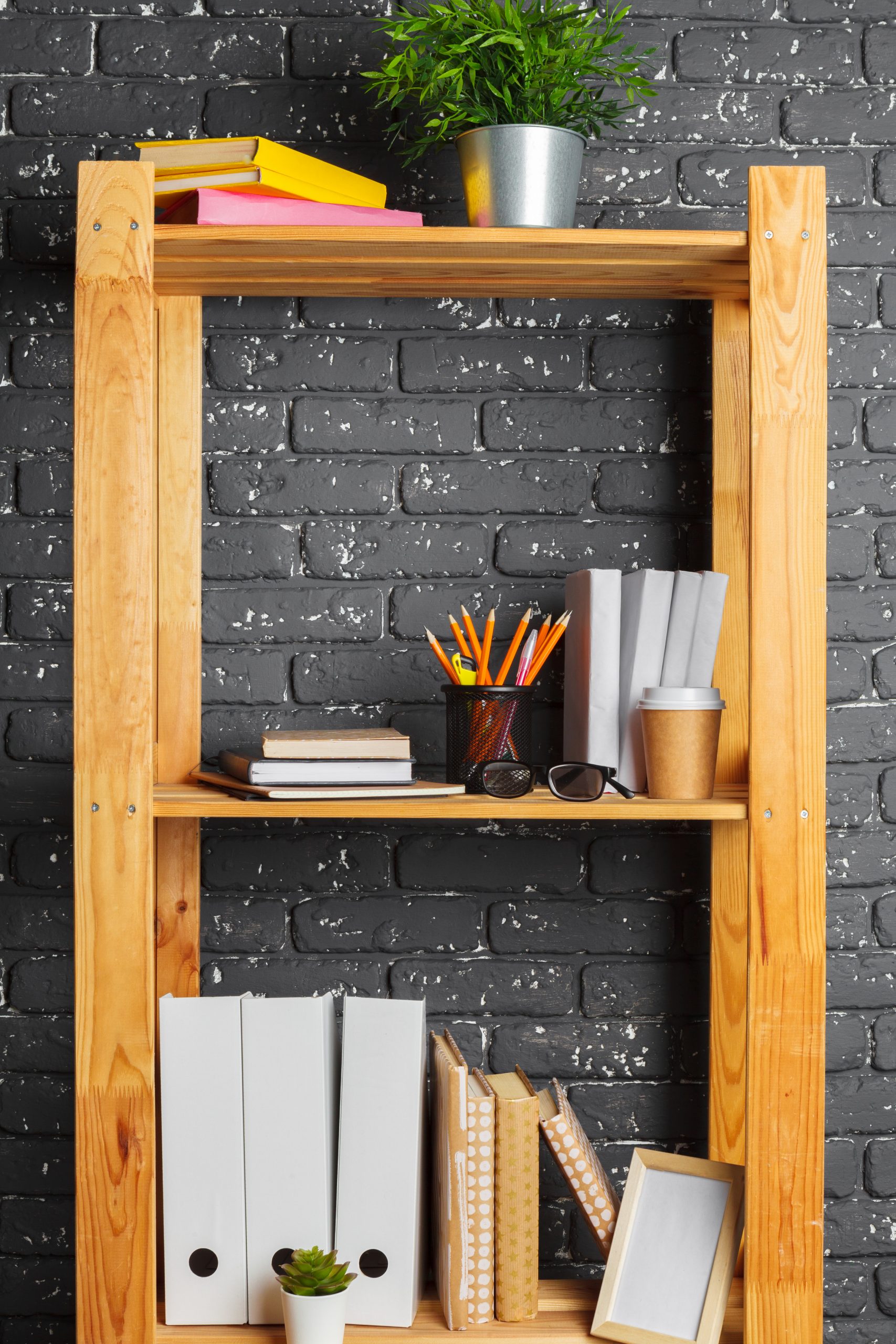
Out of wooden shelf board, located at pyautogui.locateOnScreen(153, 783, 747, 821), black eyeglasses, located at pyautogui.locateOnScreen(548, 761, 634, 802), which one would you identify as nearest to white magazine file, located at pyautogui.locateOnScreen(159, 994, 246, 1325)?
wooden shelf board, located at pyautogui.locateOnScreen(153, 783, 747, 821)

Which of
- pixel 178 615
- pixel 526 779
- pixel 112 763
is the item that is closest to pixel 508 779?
pixel 526 779

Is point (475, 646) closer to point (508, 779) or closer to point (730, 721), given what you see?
point (508, 779)

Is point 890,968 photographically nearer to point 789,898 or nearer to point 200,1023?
point 789,898

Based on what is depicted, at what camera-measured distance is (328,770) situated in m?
1.19

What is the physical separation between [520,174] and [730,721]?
2.42ft

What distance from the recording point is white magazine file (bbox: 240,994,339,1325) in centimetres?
118

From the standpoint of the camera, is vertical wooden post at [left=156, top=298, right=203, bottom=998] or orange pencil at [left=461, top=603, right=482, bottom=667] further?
vertical wooden post at [left=156, top=298, right=203, bottom=998]

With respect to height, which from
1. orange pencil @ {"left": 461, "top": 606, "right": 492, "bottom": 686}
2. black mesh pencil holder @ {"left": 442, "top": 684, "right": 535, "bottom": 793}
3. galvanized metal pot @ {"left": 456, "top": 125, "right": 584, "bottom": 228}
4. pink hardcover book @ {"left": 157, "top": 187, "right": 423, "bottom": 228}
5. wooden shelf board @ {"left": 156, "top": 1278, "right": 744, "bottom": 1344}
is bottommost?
wooden shelf board @ {"left": 156, "top": 1278, "right": 744, "bottom": 1344}

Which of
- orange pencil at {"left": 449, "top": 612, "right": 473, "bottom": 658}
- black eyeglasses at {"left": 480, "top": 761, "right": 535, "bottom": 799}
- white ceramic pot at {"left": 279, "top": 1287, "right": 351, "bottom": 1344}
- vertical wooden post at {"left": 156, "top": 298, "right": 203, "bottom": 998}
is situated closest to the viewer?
white ceramic pot at {"left": 279, "top": 1287, "right": 351, "bottom": 1344}

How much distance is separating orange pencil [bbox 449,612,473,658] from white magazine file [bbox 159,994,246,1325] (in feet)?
1.65

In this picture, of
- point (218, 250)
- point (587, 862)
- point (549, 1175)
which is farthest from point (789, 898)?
point (218, 250)

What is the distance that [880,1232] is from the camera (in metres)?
1.51

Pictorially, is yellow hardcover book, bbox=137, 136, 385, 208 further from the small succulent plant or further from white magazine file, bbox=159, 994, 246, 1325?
the small succulent plant

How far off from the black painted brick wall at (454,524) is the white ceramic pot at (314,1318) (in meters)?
0.44
